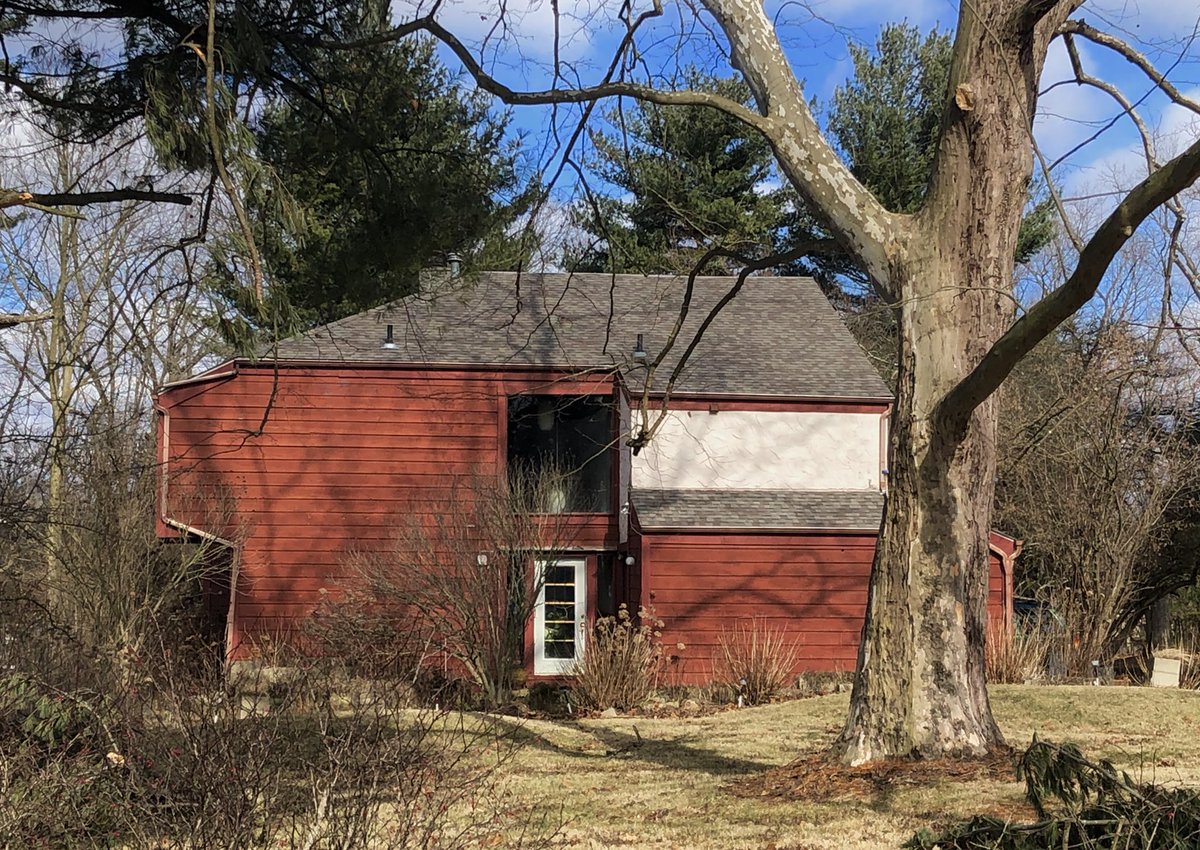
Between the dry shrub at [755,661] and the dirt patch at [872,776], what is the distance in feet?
25.4

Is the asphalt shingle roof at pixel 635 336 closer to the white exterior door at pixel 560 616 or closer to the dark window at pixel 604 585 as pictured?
the dark window at pixel 604 585

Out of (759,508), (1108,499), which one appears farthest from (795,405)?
(1108,499)

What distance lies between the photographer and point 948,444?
743 cm

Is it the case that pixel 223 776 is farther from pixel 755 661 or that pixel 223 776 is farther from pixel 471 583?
pixel 755 661

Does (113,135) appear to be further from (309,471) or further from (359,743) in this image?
(309,471)

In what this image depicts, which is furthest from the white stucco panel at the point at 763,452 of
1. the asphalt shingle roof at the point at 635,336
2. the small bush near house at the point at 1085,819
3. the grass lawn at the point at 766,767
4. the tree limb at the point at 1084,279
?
the small bush near house at the point at 1085,819

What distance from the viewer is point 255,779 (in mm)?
4414

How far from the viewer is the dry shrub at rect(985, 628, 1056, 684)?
14.9m

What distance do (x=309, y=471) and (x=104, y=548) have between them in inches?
153

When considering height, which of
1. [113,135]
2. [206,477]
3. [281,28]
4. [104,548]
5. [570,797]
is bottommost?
[570,797]

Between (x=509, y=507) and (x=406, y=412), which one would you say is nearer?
(x=509, y=507)

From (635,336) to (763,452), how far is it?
9.92 ft

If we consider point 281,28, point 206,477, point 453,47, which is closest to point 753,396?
point 206,477

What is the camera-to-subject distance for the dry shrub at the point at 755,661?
609 inches
